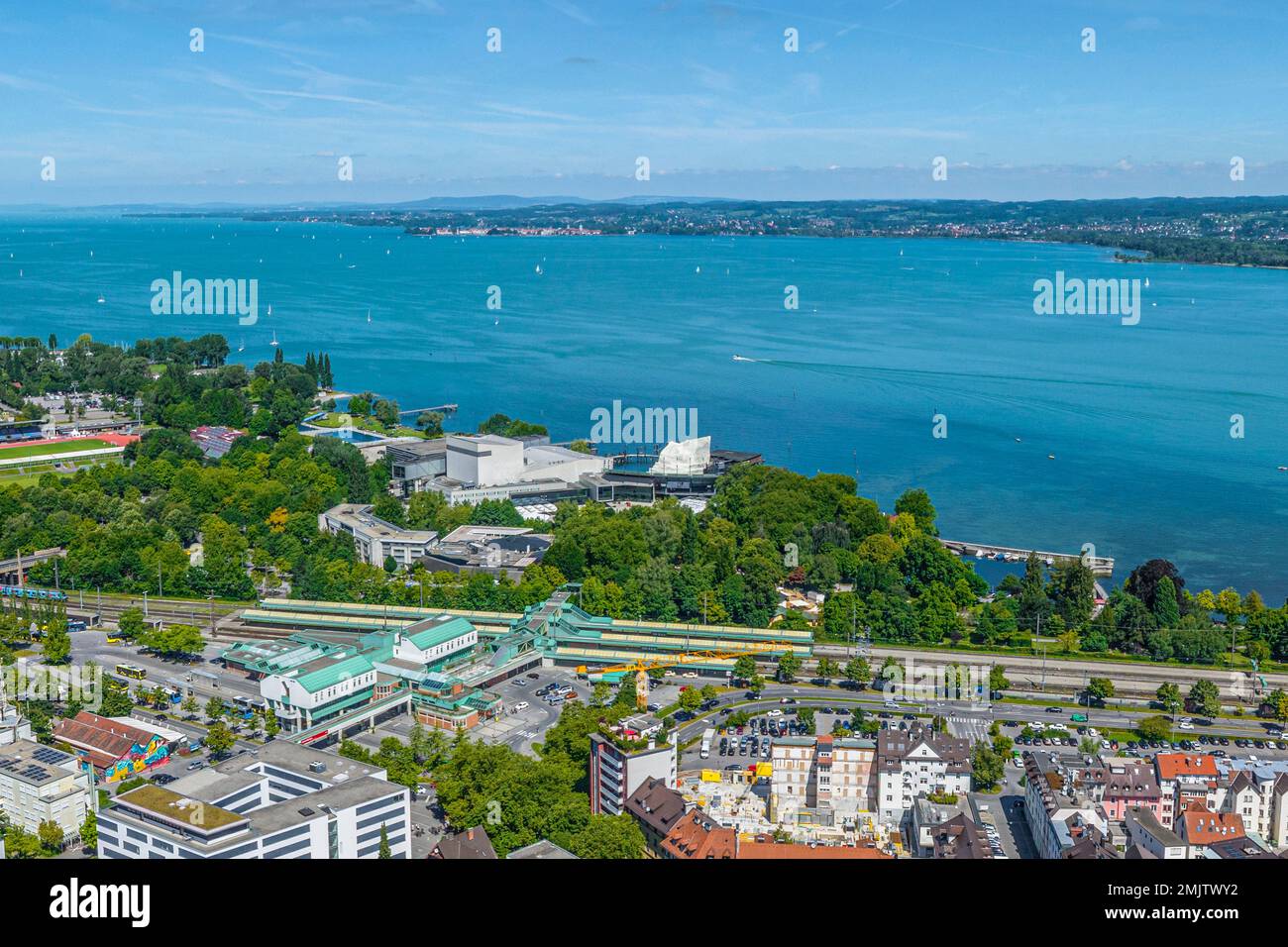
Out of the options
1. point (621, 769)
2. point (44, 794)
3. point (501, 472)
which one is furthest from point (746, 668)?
point (501, 472)

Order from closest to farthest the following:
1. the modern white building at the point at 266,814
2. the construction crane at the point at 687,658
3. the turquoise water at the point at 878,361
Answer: the modern white building at the point at 266,814
the construction crane at the point at 687,658
the turquoise water at the point at 878,361

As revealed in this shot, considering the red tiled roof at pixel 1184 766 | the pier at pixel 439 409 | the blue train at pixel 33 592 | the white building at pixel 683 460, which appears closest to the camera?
the red tiled roof at pixel 1184 766

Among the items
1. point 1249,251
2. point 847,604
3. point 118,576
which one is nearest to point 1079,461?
point 847,604

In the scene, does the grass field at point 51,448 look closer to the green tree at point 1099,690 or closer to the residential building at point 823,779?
the residential building at point 823,779

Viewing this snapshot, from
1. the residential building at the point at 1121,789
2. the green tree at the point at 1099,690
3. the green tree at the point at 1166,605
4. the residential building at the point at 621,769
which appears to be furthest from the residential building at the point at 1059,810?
the green tree at the point at 1166,605

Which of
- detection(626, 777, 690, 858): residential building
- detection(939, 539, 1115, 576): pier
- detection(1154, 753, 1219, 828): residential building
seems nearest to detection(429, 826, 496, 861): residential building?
detection(626, 777, 690, 858): residential building

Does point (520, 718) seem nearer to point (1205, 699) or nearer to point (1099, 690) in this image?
point (1099, 690)
